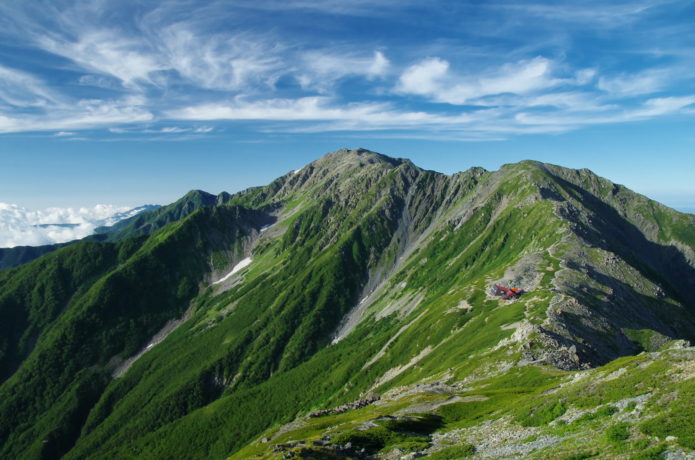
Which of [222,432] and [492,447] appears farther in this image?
[222,432]

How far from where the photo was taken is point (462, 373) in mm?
97250

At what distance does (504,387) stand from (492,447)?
40337 mm

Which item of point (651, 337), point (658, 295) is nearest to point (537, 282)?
point (651, 337)

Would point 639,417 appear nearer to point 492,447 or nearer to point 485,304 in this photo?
point 492,447

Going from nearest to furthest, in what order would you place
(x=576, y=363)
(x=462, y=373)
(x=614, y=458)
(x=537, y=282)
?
(x=614, y=458) → (x=576, y=363) → (x=462, y=373) → (x=537, y=282)

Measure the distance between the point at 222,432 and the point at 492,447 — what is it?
197552mm

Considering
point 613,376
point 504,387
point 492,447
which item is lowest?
point 504,387

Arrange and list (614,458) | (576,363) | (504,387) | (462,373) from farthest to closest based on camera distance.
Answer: (462,373) < (576,363) < (504,387) < (614,458)

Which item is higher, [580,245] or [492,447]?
[580,245]

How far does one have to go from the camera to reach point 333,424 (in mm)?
75812

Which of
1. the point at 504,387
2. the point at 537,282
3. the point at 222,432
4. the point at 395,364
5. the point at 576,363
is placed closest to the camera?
the point at 504,387

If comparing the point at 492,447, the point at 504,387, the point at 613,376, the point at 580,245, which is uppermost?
the point at 580,245

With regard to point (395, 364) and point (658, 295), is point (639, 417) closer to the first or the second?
point (395, 364)

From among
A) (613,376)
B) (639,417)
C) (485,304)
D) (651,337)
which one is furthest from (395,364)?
(639,417)
